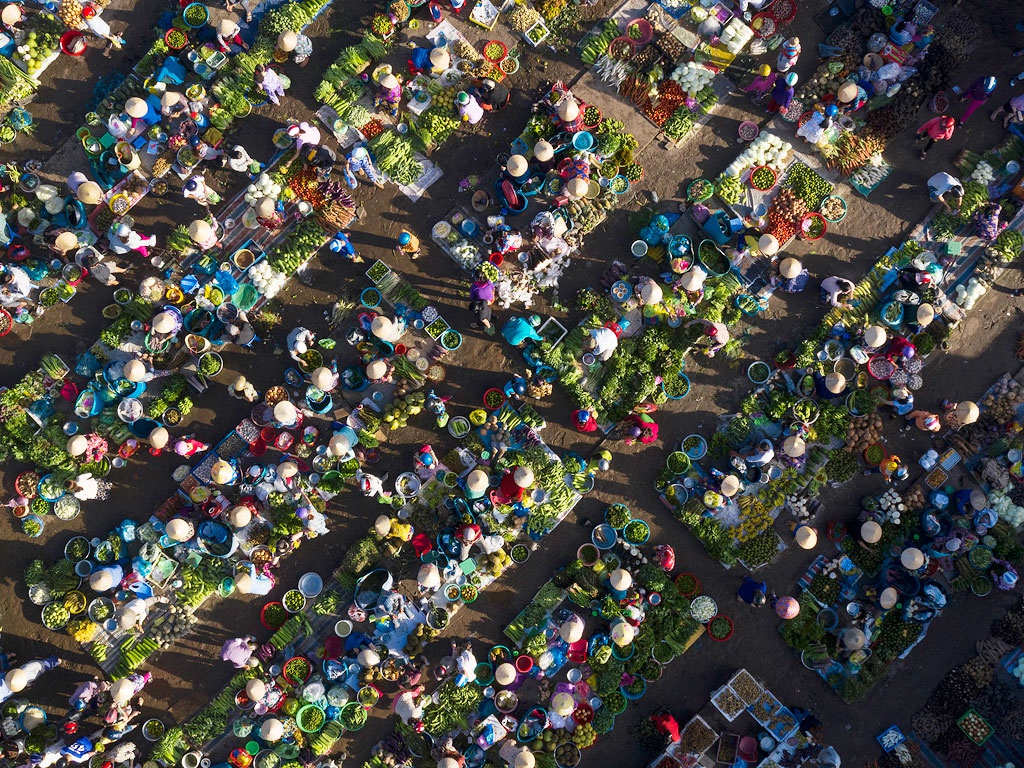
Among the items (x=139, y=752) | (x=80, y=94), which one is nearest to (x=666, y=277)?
(x=80, y=94)

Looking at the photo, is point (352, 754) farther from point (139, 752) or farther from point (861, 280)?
point (861, 280)

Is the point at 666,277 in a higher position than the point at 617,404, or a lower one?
higher

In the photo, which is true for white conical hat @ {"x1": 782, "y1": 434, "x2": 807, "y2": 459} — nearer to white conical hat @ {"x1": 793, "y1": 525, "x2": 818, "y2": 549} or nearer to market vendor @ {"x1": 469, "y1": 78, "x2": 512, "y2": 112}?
white conical hat @ {"x1": 793, "y1": 525, "x2": 818, "y2": 549}

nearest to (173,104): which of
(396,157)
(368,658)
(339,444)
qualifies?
(396,157)

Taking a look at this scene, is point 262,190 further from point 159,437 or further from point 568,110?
point 568,110

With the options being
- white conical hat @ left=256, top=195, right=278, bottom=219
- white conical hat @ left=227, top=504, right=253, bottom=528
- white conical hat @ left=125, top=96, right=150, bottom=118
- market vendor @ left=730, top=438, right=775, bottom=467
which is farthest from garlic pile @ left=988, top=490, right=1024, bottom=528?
white conical hat @ left=125, top=96, right=150, bottom=118
